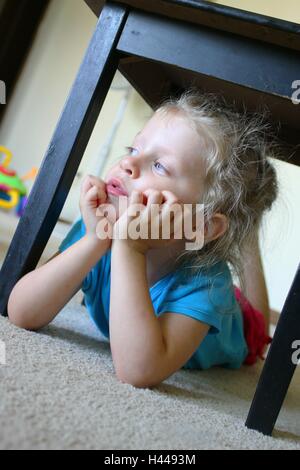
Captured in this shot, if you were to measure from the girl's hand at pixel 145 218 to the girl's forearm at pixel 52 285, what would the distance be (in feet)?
0.17

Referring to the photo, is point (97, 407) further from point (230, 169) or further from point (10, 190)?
point (10, 190)

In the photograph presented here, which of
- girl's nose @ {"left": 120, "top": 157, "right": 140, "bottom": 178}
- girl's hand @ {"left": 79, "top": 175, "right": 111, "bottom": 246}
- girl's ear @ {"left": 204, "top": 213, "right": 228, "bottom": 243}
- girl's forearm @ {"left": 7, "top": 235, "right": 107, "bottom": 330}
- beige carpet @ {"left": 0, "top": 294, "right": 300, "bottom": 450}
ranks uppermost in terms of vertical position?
girl's nose @ {"left": 120, "top": 157, "right": 140, "bottom": 178}

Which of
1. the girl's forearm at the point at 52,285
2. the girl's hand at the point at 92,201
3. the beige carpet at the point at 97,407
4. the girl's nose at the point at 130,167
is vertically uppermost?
the girl's nose at the point at 130,167

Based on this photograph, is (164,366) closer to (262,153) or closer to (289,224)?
(262,153)

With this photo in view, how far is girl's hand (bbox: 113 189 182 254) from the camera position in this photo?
0.61 m

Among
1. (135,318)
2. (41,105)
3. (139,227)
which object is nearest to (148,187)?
(139,227)

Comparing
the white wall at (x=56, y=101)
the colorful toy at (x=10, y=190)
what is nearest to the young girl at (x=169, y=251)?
the colorful toy at (x=10, y=190)

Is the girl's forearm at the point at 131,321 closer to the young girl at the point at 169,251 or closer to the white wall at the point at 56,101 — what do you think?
the young girl at the point at 169,251

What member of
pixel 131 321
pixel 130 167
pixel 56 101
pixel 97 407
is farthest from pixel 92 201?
pixel 56 101

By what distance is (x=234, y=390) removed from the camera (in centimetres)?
79

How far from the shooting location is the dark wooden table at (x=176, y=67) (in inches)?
21.5

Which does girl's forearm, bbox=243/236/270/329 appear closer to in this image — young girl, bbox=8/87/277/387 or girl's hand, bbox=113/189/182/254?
young girl, bbox=8/87/277/387

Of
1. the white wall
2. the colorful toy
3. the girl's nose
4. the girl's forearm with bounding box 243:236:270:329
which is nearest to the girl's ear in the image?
the girl's nose

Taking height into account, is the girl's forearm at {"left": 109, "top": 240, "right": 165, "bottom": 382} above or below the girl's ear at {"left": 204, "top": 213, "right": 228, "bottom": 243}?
below
